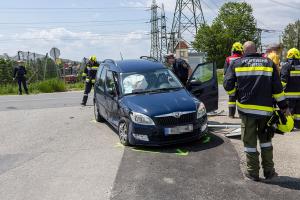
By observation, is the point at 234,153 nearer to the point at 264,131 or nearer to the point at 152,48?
the point at 264,131

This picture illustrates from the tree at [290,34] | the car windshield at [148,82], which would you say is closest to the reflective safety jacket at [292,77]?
the car windshield at [148,82]

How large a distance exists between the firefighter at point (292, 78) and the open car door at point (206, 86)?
1.46m

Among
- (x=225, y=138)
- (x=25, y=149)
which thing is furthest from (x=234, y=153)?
(x=25, y=149)

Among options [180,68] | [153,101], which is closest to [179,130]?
[153,101]

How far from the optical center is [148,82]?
8.94 metres

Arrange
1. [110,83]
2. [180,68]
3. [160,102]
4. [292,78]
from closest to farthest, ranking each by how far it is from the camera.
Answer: [160,102]
[292,78]
[110,83]
[180,68]

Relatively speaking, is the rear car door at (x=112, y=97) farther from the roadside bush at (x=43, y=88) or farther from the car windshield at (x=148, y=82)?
the roadside bush at (x=43, y=88)

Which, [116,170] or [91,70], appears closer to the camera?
[116,170]

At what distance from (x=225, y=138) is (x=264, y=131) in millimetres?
2608

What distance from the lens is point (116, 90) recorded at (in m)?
8.93

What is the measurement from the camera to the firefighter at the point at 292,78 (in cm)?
860

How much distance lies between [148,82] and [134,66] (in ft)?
2.38

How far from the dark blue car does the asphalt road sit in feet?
1.00

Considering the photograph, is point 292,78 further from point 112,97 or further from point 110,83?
point 110,83
